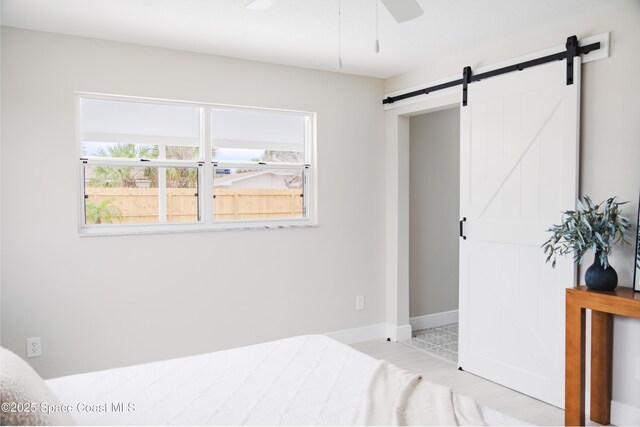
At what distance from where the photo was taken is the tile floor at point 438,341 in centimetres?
409

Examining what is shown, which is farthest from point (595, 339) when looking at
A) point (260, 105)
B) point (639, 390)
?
point (260, 105)

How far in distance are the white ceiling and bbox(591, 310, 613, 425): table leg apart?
5.93ft

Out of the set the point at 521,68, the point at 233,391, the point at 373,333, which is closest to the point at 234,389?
the point at 233,391

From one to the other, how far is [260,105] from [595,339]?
9.36 feet

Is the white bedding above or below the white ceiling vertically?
below

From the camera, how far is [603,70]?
283 cm

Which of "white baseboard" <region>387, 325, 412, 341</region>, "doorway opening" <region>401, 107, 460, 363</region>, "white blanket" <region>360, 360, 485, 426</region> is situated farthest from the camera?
"doorway opening" <region>401, 107, 460, 363</region>

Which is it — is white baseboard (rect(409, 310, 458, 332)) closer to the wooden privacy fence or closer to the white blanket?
the wooden privacy fence

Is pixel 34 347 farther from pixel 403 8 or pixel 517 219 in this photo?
pixel 517 219

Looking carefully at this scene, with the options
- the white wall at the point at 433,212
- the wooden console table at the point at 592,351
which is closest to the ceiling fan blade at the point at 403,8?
the wooden console table at the point at 592,351

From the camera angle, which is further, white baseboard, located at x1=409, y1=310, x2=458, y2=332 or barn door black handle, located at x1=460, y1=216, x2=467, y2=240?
white baseboard, located at x1=409, y1=310, x2=458, y2=332

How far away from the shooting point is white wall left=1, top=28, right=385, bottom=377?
3.11 metres

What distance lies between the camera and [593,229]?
2.64 m

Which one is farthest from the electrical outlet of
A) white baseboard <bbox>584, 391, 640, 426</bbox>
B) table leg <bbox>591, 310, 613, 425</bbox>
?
white baseboard <bbox>584, 391, 640, 426</bbox>
